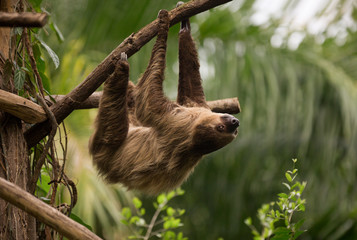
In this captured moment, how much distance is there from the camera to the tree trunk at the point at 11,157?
3911mm

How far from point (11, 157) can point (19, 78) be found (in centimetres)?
66

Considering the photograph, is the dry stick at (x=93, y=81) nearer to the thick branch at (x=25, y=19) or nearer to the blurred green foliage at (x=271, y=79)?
the thick branch at (x=25, y=19)

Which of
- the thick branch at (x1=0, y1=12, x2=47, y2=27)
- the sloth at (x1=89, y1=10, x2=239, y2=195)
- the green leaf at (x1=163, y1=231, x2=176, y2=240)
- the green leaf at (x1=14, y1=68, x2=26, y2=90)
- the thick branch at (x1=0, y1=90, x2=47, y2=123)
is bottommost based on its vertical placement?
the green leaf at (x1=163, y1=231, x2=176, y2=240)

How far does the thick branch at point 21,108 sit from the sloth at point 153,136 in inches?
52.8

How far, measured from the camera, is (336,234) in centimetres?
972

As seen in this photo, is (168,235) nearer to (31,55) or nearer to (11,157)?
(11,157)

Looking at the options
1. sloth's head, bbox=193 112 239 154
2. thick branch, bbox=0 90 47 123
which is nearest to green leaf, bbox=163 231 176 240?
sloth's head, bbox=193 112 239 154

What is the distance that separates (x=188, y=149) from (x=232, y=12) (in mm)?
7673

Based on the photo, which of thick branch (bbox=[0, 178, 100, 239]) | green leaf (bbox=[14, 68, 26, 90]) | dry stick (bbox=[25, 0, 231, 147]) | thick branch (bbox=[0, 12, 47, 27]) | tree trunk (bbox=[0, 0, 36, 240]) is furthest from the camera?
dry stick (bbox=[25, 0, 231, 147])

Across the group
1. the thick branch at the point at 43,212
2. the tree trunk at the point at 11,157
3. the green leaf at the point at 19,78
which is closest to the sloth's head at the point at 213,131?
the tree trunk at the point at 11,157

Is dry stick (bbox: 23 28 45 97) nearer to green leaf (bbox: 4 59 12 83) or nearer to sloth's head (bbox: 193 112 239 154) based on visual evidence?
green leaf (bbox: 4 59 12 83)

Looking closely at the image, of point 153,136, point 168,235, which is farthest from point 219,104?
point 168,235

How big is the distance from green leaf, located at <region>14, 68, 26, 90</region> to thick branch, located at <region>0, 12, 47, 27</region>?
125 cm

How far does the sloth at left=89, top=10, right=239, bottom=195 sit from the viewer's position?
5.72 meters
